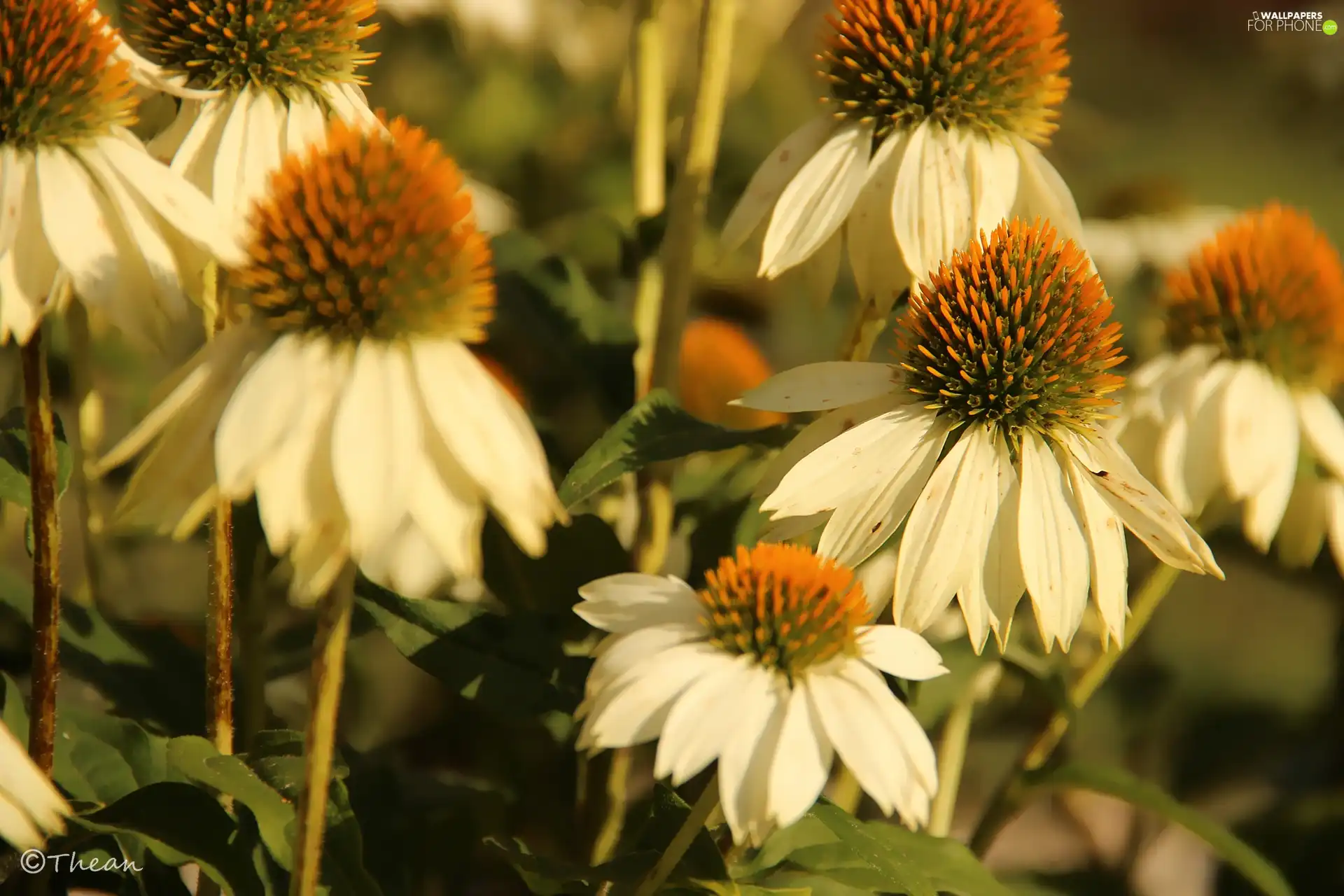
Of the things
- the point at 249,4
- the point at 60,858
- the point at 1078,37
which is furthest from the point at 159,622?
the point at 1078,37

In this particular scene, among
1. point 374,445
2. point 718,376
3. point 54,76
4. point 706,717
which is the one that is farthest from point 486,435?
point 718,376

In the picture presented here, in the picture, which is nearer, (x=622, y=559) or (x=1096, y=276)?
(x=1096, y=276)

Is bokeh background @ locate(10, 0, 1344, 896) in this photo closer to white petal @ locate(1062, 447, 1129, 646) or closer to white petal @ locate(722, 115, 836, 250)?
white petal @ locate(722, 115, 836, 250)

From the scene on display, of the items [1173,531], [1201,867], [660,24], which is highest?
[660,24]

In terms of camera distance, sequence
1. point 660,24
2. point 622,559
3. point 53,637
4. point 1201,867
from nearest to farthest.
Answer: point 53,637 → point 622,559 → point 660,24 → point 1201,867

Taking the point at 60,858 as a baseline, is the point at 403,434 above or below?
above

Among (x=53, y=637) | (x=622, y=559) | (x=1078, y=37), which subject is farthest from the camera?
(x=1078, y=37)

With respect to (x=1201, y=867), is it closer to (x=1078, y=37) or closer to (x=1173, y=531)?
(x=1173, y=531)
